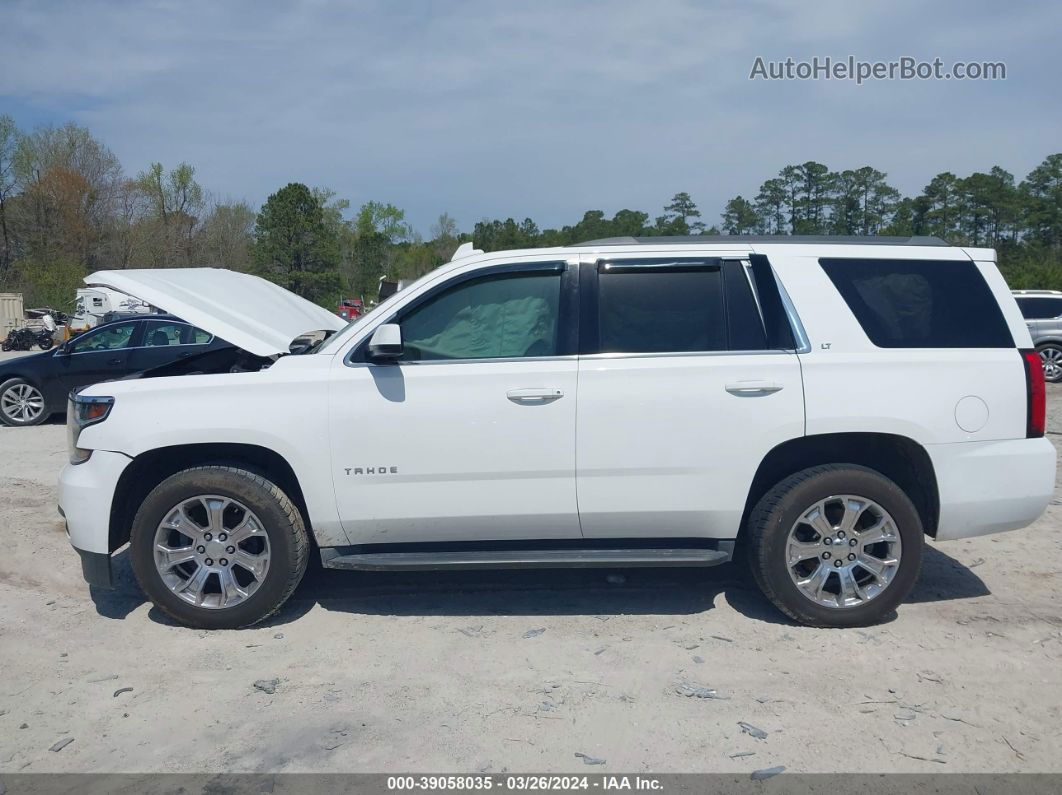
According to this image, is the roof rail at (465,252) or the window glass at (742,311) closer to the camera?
the window glass at (742,311)

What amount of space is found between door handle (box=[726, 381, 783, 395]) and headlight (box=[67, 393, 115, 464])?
3.28m

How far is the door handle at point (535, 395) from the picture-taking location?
179 inches

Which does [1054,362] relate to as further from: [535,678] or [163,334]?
[535,678]

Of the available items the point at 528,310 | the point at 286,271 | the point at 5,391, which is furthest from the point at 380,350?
the point at 286,271

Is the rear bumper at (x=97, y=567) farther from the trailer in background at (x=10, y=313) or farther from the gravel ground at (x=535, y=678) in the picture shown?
the trailer in background at (x=10, y=313)

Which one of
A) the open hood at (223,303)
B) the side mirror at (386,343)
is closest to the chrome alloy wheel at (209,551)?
the open hood at (223,303)

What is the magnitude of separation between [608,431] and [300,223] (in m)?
45.3

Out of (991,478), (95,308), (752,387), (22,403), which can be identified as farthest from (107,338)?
(95,308)

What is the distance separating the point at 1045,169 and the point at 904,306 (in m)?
46.3

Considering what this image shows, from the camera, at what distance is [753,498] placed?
4832 mm

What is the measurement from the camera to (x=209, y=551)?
471 centimetres

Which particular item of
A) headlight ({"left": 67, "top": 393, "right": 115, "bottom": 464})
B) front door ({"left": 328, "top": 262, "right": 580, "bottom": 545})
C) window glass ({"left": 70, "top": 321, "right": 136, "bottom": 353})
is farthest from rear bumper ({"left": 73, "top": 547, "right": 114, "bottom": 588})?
window glass ({"left": 70, "top": 321, "right": 136, "bottom": 353})

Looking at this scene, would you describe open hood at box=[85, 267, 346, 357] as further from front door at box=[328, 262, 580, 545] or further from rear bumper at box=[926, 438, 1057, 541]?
rear bumper at box=[926, 438, 1057, 541]

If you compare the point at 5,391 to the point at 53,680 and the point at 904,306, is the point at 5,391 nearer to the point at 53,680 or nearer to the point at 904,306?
the point at 53,680
